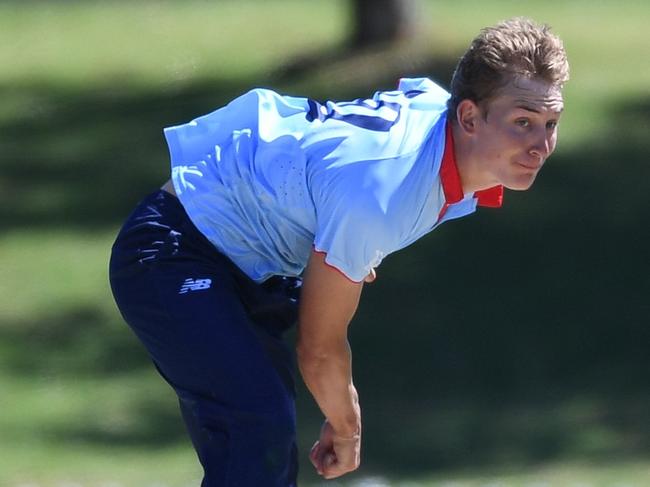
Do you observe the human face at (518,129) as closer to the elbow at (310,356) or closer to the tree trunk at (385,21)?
the elbow at (310,356)

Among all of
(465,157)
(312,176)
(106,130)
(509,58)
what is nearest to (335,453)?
(312,176)

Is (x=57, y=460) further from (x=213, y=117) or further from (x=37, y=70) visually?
(x=37, y=70)

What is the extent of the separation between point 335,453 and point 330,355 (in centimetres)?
39

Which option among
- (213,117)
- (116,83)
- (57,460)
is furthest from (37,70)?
(213,117)

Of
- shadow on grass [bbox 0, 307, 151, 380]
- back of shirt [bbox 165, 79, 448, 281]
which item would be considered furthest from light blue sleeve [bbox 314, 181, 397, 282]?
shadow on grass [bbox 0, 307, 151, 380]

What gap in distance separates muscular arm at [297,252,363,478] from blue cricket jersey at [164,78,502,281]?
61 mm

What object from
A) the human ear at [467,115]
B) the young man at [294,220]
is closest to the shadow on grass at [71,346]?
the young man at [294,220]

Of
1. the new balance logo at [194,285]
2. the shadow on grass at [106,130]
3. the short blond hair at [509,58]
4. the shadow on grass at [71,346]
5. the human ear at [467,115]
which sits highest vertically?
the short blond hair at [509,58]

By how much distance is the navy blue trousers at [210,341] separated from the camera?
12.5ft

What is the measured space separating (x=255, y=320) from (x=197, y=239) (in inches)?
11.8

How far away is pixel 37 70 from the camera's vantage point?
13.6 meters

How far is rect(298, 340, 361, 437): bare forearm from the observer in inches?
154

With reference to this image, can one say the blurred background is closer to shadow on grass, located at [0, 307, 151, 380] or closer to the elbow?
shadow on grass, located at [0, 307, 151, 380]

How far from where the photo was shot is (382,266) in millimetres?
10461
